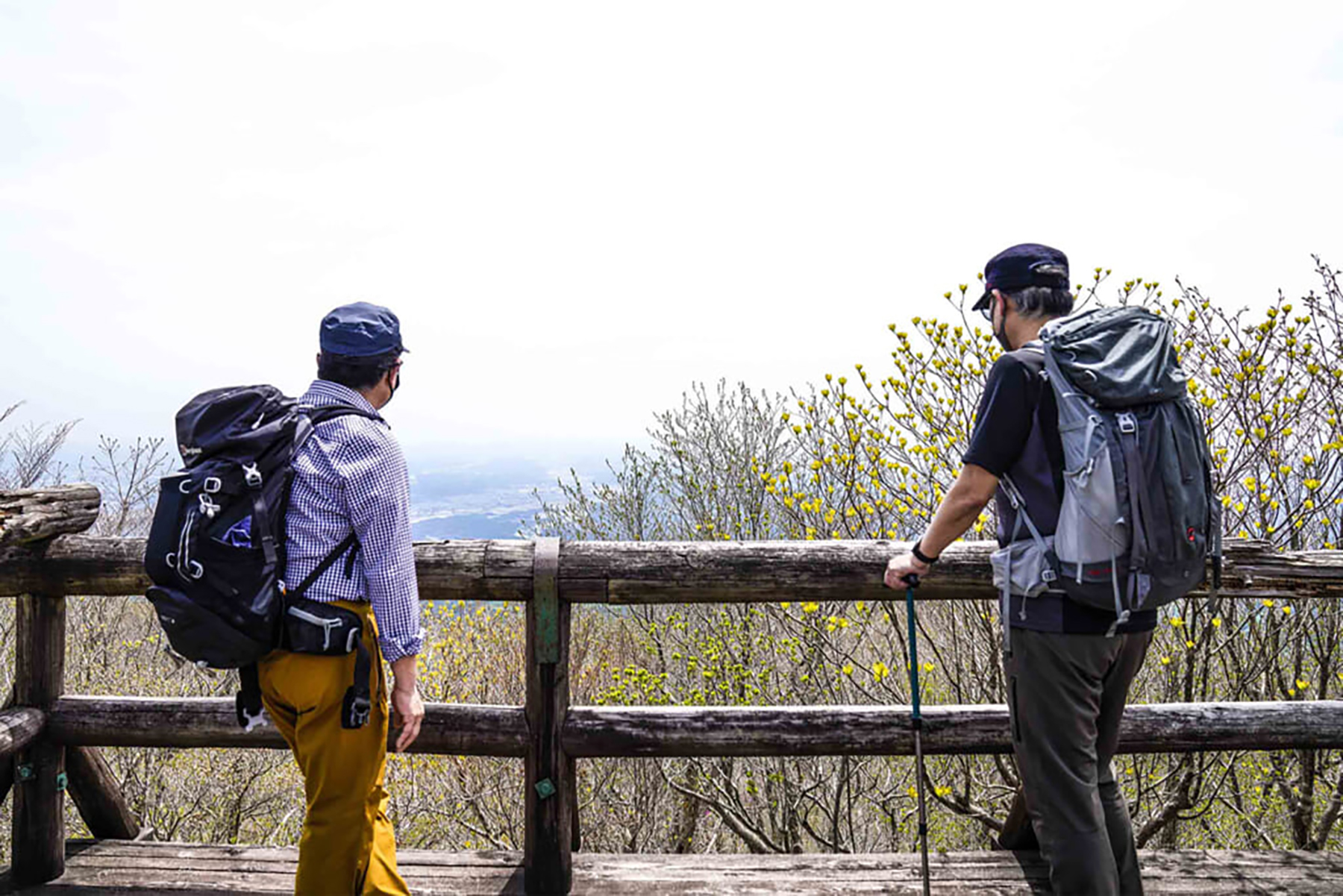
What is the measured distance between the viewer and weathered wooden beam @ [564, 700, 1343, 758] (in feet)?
10.1

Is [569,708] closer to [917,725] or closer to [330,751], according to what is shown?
[330,751]

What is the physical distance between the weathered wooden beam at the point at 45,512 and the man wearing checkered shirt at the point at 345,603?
135cm

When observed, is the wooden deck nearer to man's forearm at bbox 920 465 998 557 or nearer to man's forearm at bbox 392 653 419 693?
man's forearm at bbox 392 653 419 693

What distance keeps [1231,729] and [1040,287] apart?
186cm

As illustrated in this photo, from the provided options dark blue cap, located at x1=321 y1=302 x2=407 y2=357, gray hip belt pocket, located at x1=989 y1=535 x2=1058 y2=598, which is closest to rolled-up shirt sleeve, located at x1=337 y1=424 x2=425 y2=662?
dark blue cap, located at x1=321 y1=302 x2=407 y2=357

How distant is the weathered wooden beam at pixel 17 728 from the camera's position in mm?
3004

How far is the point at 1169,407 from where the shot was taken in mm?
2223

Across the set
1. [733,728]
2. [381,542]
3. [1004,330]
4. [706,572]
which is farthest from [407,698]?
[1004,330]

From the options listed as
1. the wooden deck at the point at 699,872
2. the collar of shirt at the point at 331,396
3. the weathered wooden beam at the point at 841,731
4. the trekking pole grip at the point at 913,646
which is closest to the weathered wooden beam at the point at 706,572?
the trekking pole grip at the point at 913,646

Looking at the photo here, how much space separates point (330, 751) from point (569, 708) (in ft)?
3.16

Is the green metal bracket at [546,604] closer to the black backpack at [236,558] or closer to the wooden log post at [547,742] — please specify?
the wooden log post at [547,742]

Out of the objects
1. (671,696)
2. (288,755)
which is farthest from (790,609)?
(288,755)

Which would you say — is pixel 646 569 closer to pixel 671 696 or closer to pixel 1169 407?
pixel 1169 407

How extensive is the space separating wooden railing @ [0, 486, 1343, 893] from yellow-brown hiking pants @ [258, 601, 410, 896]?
68 centimetres
